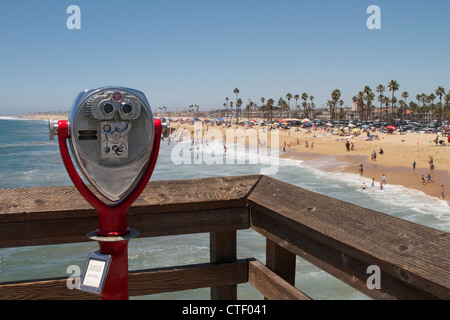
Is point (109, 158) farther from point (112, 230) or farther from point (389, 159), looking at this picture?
point (389, 159)

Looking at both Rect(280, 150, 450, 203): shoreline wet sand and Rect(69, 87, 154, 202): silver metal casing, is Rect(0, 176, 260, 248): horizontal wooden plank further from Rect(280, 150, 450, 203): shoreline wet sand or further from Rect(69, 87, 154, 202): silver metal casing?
Rect(280, 150, 450, 203): shoreline wet sand

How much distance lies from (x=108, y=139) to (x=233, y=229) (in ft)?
2.76

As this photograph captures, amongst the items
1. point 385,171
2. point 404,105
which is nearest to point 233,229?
point 385,171

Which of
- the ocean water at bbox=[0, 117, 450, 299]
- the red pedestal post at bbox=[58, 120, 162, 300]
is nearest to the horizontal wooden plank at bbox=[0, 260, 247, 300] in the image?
the red pedestal post at bbox=[58, 120, 162, 300]

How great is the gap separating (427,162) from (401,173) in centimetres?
461

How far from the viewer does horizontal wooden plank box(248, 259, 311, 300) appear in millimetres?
1670

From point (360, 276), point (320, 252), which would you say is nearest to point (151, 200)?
point (320, 252)

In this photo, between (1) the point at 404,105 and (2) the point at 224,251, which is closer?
(2) the point at 224,251

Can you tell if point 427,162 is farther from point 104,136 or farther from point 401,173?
point 104,136

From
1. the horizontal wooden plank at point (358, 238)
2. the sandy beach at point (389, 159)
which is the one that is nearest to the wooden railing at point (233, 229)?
the horizontal wooden plank at point (358, 238)

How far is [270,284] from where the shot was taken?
1.81 meters

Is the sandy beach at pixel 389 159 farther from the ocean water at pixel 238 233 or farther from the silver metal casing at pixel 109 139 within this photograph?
the silver metal casing at pixel 109 139

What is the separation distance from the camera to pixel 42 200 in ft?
5.84

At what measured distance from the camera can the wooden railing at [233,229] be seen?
4.43ft
